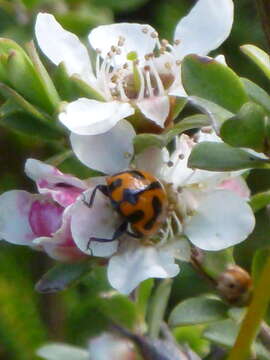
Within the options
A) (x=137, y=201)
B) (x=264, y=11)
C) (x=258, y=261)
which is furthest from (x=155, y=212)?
(x=264, y=11)

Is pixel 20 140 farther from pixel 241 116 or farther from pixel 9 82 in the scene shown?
pixel 241 116

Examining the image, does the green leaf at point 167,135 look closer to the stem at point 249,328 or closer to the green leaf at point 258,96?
the green leaf at point 258,96

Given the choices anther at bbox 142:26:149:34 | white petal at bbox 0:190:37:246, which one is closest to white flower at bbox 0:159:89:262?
white petal at bbox 0:190:37:246

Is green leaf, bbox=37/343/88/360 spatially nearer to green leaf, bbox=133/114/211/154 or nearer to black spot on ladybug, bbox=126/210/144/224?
black spot on ladybug, bbox=126/210/144/224

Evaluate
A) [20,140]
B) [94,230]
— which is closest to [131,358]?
[94,230]

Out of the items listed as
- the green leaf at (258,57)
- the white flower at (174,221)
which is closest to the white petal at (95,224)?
the white flower at (174,221)

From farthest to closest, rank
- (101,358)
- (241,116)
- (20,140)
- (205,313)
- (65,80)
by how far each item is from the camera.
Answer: (20,140) → (101,358) → (205,313) → (65,80) → (241,116)
